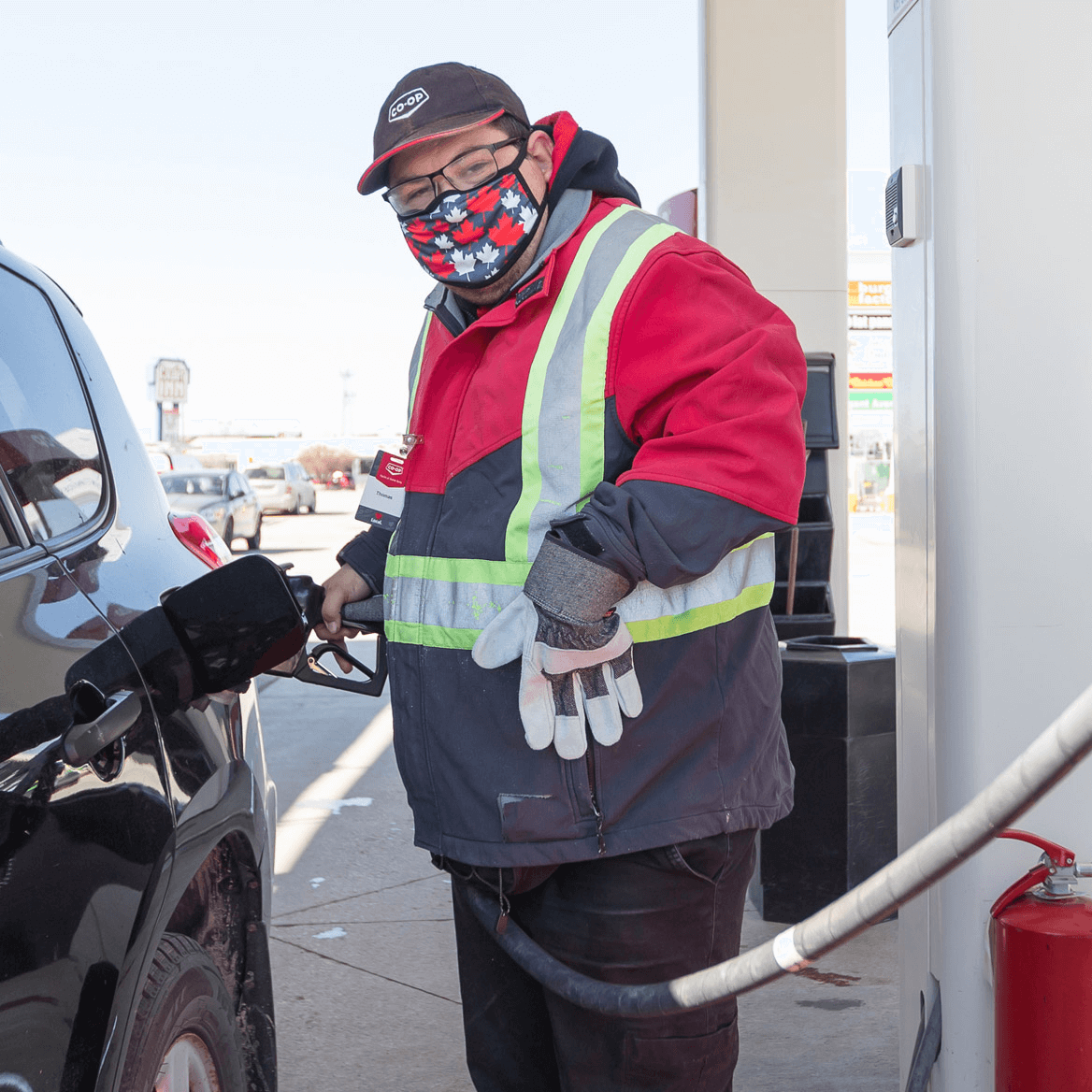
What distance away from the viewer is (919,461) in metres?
2.19

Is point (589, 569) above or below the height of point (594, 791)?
above

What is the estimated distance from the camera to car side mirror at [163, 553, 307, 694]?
1.63 metres

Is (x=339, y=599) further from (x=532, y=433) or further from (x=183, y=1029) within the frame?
(x=183, y=1029)

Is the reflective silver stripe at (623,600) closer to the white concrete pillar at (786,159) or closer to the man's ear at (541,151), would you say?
the man's ear at (541,151)

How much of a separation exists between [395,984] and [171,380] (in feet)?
130

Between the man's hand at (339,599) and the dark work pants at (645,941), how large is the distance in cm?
48

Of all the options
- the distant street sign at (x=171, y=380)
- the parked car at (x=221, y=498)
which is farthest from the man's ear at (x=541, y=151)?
the distant street sign at (x=171, y=380)

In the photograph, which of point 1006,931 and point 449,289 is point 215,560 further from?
point 1006,931

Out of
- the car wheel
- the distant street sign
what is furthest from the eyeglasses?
the distant street sign

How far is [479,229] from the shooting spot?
189 centimetres

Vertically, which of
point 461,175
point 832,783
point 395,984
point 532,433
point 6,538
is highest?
point 461,175

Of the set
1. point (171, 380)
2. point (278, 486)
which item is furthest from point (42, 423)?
point (171, 380)

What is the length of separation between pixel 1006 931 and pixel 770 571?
63 centimetres

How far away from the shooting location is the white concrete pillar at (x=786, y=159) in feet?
21.2
